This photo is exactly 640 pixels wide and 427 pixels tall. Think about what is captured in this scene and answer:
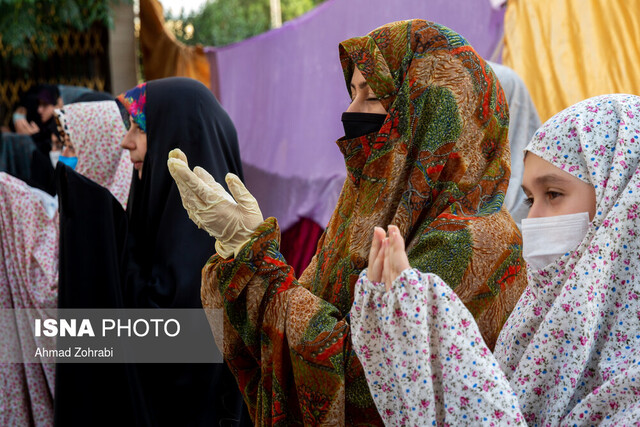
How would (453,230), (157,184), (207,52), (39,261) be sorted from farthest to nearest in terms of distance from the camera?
(207,52), (39,261), (157,184), (453,230)

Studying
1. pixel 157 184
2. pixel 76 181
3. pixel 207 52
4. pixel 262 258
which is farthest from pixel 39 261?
pixel 207 52

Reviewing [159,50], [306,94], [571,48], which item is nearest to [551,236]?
[571,48]

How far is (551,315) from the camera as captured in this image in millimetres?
1215

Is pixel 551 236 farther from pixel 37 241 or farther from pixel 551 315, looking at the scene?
pixel 37 241

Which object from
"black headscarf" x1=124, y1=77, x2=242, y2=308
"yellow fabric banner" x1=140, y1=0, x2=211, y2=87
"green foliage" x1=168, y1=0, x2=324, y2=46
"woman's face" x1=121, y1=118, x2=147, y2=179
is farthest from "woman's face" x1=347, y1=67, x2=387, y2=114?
"green foliage" x1=168, y1=0, x2=324, y2=46

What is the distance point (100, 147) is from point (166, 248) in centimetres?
103

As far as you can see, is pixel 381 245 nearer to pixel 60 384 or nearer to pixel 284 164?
pixel 60 384

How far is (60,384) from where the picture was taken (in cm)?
231

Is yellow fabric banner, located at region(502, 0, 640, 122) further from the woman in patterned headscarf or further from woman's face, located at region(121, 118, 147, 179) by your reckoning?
woman's face, located at region(121, 118, 147, 179)

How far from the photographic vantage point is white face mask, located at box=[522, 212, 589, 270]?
1.23 metres

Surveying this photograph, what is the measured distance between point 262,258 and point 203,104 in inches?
38.7

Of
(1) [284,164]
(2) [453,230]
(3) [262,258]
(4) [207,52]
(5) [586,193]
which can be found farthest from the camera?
(4) [207,52]

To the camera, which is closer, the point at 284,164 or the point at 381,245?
the point at 381,245

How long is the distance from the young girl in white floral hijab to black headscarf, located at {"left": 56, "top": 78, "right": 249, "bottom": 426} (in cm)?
110
